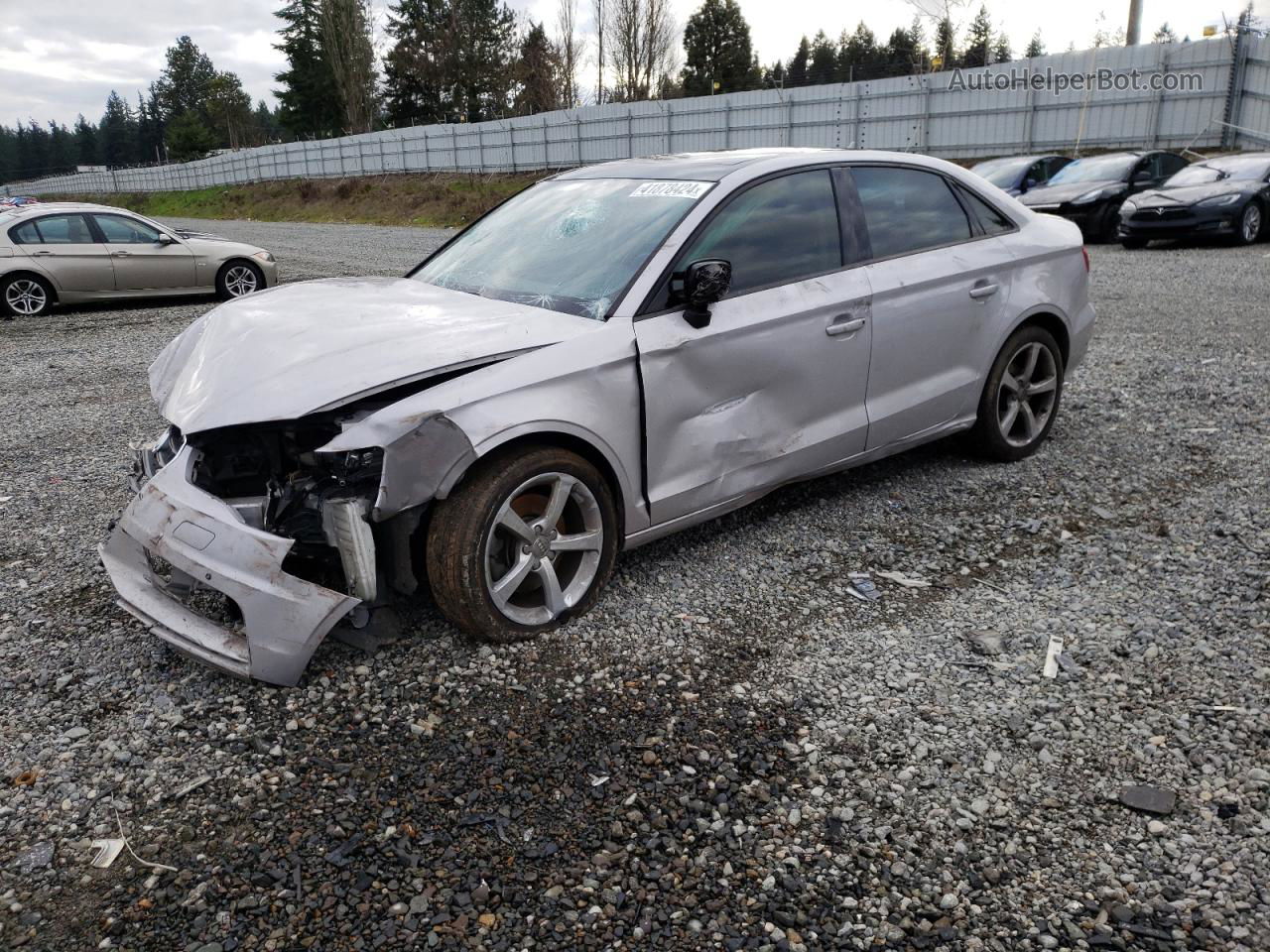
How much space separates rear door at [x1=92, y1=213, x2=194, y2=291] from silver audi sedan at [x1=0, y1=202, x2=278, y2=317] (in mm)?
12

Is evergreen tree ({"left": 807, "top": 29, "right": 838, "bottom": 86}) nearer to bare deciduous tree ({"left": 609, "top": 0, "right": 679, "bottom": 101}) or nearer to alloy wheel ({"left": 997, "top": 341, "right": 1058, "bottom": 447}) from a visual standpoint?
bare deciduous tree ({"left": 609, "top": 0, "right": 679, "bottom": 101})

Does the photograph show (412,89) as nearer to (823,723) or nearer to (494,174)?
(494,174)

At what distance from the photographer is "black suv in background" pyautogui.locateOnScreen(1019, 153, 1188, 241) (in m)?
16.6

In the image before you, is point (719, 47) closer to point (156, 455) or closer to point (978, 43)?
point (978, 43)

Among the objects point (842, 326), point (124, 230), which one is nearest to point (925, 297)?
point (842, 326)

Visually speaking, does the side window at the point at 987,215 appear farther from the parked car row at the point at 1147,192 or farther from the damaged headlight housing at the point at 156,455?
the parked car row at the point at 1147,192

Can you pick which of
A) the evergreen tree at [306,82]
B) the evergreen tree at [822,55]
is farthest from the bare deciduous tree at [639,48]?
the evergreen tree at [822,55]

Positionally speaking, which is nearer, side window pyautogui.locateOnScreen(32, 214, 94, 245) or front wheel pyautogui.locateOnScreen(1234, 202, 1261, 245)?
side window pyautogui.locateOnScreen(32, 214, 94, 245)

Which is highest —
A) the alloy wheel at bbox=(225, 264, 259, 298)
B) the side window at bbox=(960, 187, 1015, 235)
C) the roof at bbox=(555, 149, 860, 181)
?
the roof at bbox=(555, 149, 860, 181)

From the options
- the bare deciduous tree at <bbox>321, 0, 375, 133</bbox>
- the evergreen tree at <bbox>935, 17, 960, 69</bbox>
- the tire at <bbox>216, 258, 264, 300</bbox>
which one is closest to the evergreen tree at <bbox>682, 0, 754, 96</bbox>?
the bare deciduous tree at <bbox>321, 0, 375, 133</bbox>

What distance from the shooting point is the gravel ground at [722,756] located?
241 centimetres

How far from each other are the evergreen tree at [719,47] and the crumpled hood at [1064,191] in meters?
56.3

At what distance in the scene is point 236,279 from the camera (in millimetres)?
13641

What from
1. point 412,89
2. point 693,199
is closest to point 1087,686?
point 693,199
